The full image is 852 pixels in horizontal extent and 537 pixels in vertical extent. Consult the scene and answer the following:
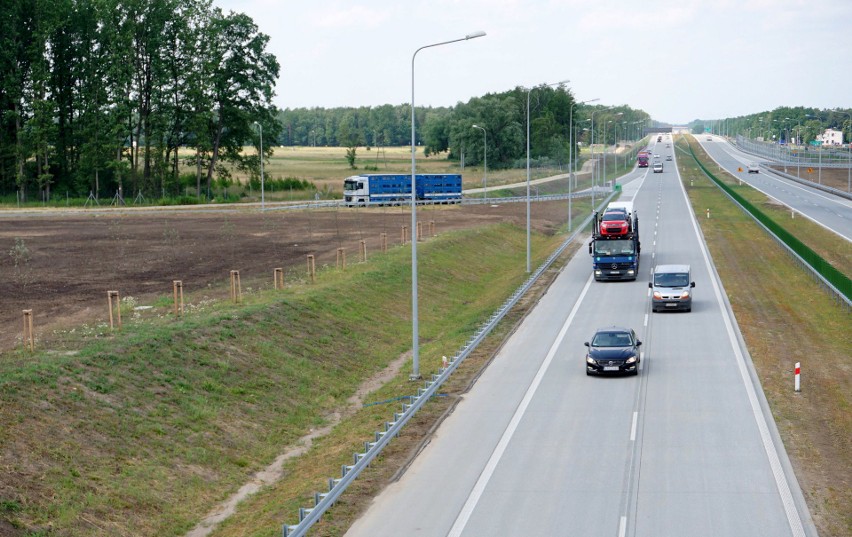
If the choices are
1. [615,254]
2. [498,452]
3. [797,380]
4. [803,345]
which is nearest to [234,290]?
[498,452]

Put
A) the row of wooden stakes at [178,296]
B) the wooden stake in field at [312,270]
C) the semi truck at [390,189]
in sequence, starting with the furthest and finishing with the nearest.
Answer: the semi truck at [390,189]
the wooden stake in field at [312,270]
the row of wooden stakes at [178,296]

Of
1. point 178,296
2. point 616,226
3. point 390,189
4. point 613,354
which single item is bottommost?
point 613,354

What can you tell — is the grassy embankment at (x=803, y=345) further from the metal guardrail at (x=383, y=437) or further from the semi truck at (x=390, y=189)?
the semi truck at (x=390, y=189)

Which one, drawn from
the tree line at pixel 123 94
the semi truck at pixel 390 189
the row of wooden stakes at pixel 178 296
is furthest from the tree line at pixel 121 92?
the row of wooden stakes at pixel 178 296

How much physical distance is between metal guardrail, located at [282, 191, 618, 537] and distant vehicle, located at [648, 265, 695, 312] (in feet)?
21.9

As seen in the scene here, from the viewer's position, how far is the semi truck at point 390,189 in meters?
107

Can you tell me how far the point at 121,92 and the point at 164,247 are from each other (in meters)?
43.3

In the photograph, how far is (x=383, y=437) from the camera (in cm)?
2381

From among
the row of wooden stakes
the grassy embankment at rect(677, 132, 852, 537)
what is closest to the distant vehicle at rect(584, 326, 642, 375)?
the grassy embankment at rect(677, 132, 852, 537)

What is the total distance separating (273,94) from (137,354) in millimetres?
83917

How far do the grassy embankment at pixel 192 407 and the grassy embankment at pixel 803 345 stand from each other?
11.2m

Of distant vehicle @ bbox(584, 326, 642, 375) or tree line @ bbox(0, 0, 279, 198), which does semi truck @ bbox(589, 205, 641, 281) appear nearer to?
distant vehicle @ bbox(584, 326, 642, 375)

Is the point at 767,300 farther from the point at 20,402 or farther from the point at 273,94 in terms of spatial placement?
the point at 273,94

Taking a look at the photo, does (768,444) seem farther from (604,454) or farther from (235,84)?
(235,84)
